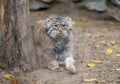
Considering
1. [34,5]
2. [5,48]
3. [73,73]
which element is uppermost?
[34,5]

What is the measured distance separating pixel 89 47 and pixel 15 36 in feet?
7.17

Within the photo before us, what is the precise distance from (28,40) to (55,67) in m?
0.66

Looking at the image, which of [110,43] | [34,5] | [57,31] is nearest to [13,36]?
[57,31]

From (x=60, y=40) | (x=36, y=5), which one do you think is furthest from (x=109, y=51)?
(x=36, y=5)

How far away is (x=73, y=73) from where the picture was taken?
587cm

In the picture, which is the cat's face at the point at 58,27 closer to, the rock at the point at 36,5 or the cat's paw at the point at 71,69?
the cat's paw at the point at 71,69

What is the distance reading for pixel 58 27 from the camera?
610 centimetres

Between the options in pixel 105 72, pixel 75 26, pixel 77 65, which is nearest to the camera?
pixel 105 72

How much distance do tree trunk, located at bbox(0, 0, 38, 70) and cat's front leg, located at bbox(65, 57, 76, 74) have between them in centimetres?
61

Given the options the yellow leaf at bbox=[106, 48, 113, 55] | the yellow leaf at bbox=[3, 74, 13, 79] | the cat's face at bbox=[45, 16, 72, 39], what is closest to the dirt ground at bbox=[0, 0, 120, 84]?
the yellow leaf at bbox=[106, 48, 113, 55]

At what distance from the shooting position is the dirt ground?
5.64m

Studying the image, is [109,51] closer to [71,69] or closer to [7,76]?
[71,69]

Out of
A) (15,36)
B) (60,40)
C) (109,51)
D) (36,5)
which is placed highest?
(36,5)

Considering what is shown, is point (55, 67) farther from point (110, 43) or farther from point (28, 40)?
point (110, 43)
